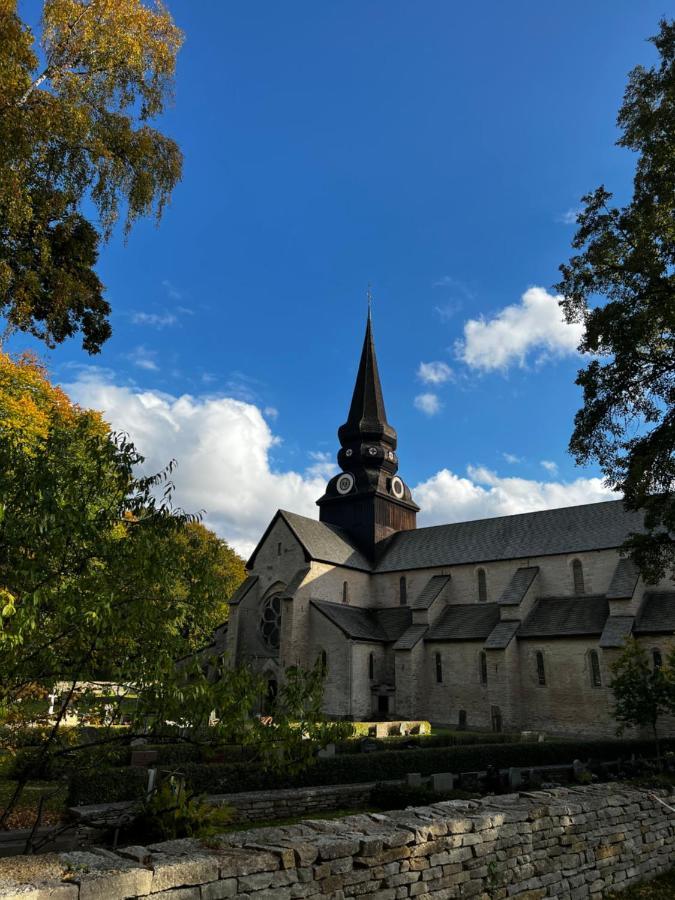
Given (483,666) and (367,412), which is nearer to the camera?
(483,666)

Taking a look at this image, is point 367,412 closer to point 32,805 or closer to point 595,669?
point 595,669

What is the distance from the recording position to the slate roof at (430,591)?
35.1 m

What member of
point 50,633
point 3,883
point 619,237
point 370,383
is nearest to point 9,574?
point 50,633

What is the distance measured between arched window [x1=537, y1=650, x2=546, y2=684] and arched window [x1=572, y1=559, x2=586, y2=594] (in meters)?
4.69

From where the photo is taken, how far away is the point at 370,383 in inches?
1826

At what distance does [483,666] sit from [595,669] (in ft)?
18.4

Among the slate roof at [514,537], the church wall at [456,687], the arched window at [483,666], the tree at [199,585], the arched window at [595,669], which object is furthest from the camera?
the slate roof at [514,537]

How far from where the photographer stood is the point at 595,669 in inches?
1112

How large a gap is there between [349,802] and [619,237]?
16.0m

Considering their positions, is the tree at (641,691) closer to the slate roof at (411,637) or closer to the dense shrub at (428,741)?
the dense shrub at (428,741)

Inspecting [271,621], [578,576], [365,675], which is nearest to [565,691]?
[578,576]

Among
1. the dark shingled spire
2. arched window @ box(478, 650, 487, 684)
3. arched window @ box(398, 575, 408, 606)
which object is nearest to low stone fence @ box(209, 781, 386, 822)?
arched window @ box(478, 650, 487, 684)

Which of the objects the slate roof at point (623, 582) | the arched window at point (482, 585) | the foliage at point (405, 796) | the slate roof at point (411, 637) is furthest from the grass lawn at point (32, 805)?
the arched window at point (482, 585)

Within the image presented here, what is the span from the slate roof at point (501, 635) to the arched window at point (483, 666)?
91 centimetres
